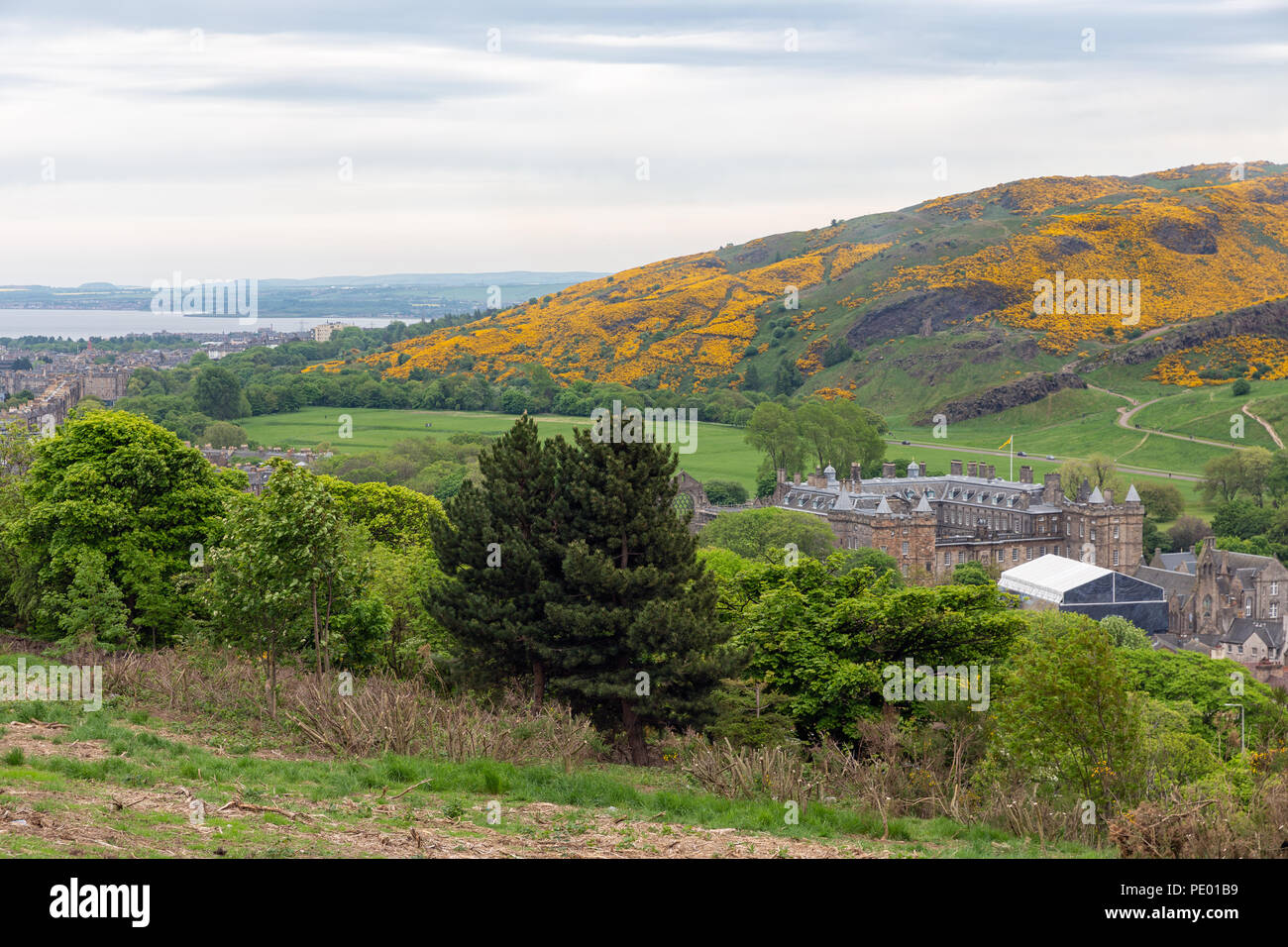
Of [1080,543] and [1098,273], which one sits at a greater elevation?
[1098,273]

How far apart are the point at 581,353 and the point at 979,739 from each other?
17100cm

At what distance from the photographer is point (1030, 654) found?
932 inches

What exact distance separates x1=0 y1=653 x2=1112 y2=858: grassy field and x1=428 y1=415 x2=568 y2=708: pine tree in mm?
7856

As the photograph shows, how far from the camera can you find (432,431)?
152250mm

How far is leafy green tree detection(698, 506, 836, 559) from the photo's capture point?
273 ft

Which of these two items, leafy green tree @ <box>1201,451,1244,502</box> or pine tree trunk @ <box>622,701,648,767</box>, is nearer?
pine tree trunk @ <box>622,701,648,767</box>

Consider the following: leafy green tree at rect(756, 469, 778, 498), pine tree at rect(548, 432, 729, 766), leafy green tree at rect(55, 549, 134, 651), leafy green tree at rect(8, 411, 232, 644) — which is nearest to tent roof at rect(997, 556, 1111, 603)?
leafy green tree at rect(756, 469, 778, 498)

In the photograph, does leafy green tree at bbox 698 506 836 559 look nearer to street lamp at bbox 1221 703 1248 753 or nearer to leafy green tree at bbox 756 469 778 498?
leafy green tree at bbox 756 469 778 498

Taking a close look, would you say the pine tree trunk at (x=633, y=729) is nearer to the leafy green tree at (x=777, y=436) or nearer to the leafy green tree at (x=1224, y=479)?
the leafy green tree at (x=777, y=436)

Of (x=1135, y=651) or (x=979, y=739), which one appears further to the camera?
(x=1135, y=651)

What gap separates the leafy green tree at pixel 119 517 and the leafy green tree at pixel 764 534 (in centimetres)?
4637
